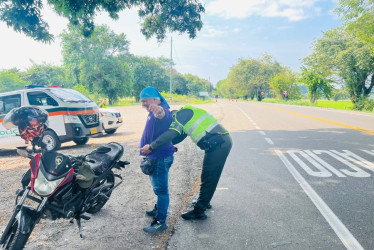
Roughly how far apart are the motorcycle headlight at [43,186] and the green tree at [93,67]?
1713 inches

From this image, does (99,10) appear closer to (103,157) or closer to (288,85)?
(103,157)

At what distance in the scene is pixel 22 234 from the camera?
2.50 meters

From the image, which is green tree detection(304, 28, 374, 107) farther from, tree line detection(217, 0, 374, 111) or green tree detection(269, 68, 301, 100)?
green tree detection(269, 68, 301, 100)

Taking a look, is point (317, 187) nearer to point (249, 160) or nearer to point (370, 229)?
point (370, 229)

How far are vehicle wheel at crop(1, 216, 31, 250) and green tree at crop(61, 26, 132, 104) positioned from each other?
143ft

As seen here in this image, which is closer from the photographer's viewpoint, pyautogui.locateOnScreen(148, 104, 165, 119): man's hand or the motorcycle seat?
pyautogui.locateOnScreen(148, 104, 165, 119): man's hand

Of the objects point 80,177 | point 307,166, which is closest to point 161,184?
point 80,177

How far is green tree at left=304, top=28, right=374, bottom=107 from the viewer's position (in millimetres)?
31375

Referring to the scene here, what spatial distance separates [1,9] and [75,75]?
39660 mm

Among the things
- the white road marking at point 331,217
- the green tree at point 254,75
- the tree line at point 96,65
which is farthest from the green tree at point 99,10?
the green tree at point 254,75

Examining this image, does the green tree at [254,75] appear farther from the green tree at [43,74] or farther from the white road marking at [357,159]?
the white road marking at [357,159]

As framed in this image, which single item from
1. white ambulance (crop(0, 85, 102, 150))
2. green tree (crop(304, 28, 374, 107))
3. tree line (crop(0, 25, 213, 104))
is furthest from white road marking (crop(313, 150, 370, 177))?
tree line (crop(0, 25, 213, 104))

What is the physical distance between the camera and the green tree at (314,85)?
156 ft

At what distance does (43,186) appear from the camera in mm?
2596
